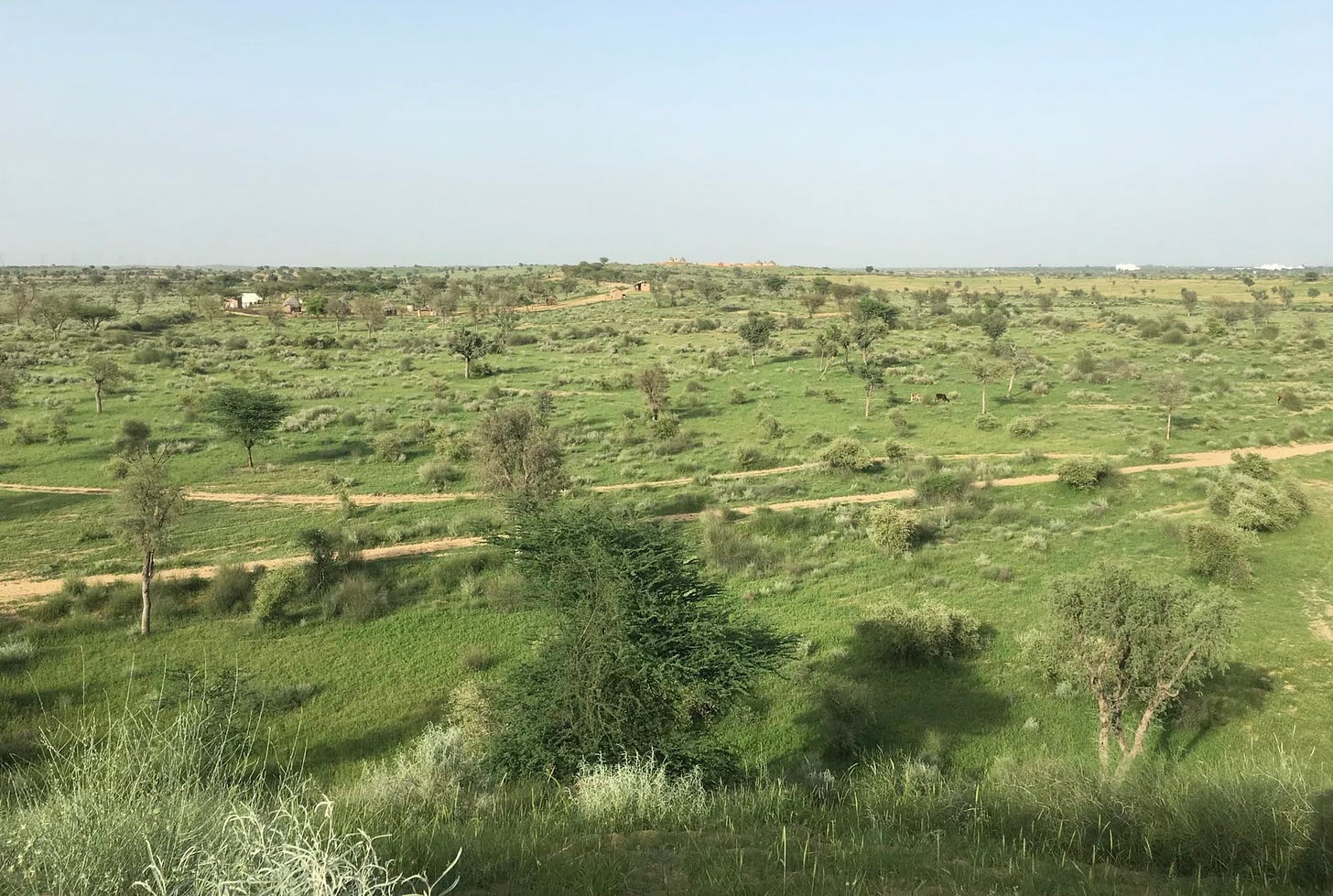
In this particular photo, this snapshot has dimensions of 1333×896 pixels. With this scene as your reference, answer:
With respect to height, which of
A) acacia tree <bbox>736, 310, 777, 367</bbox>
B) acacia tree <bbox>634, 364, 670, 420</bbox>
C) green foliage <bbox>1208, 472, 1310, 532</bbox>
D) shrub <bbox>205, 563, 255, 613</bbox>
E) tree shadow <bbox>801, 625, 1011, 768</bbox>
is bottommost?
tree shadow <bbox>801, 625, 1011, 768</bbox>

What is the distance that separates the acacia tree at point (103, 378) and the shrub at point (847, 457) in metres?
40.9

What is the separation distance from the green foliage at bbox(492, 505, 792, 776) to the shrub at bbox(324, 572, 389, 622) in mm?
8421

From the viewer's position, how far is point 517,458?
2555cm

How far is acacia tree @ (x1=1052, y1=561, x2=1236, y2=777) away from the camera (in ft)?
42.4

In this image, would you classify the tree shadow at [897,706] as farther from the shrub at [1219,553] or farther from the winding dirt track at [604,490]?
the winding dirt track at [604,490]

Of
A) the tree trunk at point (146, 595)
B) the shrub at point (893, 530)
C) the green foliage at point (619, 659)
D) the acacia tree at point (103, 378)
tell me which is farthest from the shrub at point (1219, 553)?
the acacia tree at point (103, 378)

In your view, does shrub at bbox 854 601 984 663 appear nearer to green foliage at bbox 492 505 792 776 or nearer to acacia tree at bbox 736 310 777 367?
green foliage at bbox 492 505 792 776

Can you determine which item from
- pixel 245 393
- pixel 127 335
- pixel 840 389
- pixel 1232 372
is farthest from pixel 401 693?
pixel 127 335

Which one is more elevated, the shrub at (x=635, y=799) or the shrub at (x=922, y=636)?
the shrub at (x=635, y=799)

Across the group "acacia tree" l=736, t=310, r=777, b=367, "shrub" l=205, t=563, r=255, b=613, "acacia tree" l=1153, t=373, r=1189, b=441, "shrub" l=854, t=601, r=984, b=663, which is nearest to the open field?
"shrub" l=854, t=601, r=984, b=663

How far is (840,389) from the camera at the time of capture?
47.9 meters

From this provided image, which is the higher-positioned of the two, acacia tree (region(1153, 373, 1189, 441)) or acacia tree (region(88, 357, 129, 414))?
acacia tree (region(1153, 373, 1189, 441))

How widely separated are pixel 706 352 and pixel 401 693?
49.8 metres

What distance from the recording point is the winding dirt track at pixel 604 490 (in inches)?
800
